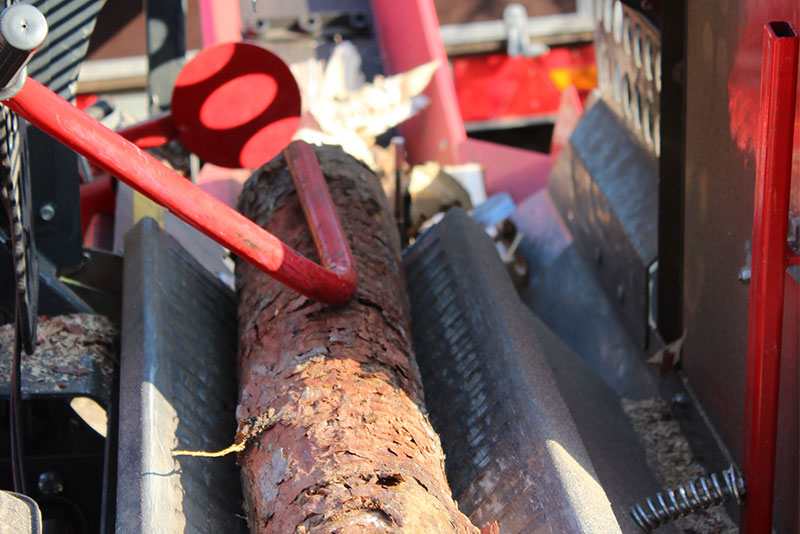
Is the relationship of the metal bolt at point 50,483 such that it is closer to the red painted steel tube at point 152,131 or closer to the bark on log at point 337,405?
Result: the bark on log at point 337,405

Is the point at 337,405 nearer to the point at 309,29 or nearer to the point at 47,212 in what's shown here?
the point at 47,212

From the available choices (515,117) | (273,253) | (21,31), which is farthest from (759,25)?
(515,117)

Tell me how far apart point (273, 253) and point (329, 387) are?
240mm

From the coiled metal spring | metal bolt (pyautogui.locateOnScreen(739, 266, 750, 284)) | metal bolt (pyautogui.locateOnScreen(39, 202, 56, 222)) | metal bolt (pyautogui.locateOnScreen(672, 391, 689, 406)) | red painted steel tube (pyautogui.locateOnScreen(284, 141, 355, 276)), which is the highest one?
metal bolt (pyautogui.locateOnScreen(39, 202, 56, 222))

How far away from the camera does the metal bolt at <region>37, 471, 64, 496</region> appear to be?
1.74 metres

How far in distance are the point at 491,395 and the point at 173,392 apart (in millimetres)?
576

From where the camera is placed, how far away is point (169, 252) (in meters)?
2.01

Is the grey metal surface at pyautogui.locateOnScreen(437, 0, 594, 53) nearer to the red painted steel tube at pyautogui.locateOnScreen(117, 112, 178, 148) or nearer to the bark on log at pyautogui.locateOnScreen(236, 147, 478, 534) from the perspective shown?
the red painted steel tube at pyautogui.locateOnScreen(117, 112, 178, 148)

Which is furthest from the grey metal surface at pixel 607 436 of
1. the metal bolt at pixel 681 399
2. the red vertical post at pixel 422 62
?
the red vertical post at pixel 422 62

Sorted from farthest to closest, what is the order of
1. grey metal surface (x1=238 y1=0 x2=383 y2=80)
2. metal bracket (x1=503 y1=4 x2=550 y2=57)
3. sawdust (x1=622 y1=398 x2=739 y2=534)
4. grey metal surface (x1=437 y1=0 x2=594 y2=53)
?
grey metal surface (x1=437 y1=0 x2=594 y2=53) → metal bracket (x1=503 y1=4 x2=550 y2=57) → grey metal surface (x1=238 y1=0 x2=383 y2=80) → sawdust (x1=622 y1=398 x2=739 y2=534)

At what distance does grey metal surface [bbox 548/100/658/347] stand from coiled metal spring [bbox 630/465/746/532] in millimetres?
650

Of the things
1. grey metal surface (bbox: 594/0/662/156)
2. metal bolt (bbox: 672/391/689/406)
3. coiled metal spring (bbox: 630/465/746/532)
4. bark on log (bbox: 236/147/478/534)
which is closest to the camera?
bark on log (bbox: 236/147/478/534)

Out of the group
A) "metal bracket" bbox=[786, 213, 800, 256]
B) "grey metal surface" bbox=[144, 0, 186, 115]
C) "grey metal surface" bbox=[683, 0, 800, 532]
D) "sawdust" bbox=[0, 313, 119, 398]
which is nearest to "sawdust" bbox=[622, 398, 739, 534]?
"grey metal surface" bbox=[683, 0, 800, 532]

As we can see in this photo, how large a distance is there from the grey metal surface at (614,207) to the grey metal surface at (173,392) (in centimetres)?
96
